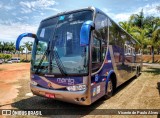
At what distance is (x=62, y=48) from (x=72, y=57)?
1.86ft

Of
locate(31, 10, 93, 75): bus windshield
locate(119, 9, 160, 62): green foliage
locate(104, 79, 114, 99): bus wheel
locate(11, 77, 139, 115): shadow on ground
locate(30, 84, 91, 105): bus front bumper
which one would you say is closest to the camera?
locate(30, 84, 91, 105): bus front bumper

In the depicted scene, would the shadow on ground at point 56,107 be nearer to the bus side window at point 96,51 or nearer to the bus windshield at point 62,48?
the bus windshield at point 62,48

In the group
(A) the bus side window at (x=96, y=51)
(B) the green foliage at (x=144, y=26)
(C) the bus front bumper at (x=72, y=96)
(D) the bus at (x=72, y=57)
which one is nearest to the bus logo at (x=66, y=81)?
(D) the bus at (x=72, y=57)

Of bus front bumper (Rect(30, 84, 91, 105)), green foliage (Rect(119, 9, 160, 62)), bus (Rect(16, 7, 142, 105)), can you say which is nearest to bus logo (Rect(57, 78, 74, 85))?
bus (Rect(16, 7, 142, 105))

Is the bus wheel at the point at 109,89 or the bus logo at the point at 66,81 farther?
the bus wheel at the point at 109,89

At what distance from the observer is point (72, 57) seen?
20.1 feet

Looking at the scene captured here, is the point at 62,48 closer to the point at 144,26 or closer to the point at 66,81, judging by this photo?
the point at 66,81

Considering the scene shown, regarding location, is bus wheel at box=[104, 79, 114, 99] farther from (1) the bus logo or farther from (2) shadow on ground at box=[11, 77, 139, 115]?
(1) the bus logo

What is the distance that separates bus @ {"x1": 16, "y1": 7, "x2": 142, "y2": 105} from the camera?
5973mm

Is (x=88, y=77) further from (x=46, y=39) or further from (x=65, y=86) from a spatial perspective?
(x=46, y=39)

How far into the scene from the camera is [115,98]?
27.3ft

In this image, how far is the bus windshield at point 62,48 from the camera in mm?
6059

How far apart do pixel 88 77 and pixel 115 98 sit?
9.61ft

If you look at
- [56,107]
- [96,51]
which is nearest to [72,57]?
[96,51]
